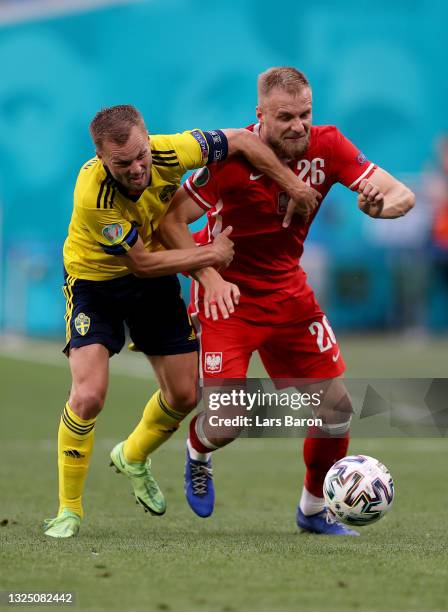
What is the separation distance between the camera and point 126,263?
681cm

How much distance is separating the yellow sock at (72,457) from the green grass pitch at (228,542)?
0.70 feet

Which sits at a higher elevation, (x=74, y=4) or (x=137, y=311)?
(x=74, y=4)

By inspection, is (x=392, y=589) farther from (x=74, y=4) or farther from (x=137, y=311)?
(x=74, y=4)

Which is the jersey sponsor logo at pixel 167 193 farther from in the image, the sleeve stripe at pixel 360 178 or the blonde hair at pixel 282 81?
the sleeve stripe at pixel 360 178

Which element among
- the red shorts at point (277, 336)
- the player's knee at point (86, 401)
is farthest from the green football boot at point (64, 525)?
the red shorts at point (277, 336)

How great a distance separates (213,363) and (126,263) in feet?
2.98

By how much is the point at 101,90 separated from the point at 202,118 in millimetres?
2548

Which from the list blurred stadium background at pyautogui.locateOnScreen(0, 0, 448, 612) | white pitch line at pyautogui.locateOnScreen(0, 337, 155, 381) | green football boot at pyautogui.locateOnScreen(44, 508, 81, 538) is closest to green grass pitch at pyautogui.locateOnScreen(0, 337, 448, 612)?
green football boot at pyautogui.locateOnScreen(44, 508, 81, 538)

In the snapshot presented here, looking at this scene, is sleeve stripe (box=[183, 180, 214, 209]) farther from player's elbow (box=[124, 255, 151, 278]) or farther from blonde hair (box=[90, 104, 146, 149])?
blonde hair (box=[90, 104, 146, 149])

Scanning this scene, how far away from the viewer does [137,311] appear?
729cm

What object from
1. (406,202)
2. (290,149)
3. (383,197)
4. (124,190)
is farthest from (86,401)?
(406,202)

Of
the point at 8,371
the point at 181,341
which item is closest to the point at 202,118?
the point at 8,371

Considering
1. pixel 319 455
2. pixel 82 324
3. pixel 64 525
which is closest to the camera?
pixel 64 525

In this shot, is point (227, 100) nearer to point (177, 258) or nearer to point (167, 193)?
point (167, 193)
